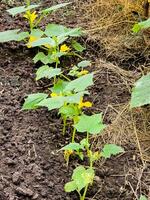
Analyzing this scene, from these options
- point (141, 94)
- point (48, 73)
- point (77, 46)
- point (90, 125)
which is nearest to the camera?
point (141, 94)

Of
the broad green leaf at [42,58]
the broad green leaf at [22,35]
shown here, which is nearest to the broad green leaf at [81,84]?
the broad green leaf at [42,58]

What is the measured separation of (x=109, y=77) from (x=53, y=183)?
815 millimetres

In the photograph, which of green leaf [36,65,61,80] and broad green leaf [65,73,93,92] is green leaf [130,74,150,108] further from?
green leaf [36,65,61,80]

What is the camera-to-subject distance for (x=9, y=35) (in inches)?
94.8

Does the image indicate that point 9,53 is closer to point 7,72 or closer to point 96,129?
point 7,72

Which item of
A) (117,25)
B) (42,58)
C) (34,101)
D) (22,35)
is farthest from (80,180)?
(117,25)

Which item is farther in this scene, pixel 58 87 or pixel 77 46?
pixel 77 46

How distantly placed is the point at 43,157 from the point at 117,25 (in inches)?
49.0

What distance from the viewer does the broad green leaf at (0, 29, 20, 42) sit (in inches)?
93.1

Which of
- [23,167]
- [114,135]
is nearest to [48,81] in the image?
[114,135]

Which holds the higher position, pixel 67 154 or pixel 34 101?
pixel 34 101

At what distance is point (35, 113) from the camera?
2074mm

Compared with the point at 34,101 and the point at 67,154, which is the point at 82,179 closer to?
the point at 67,154

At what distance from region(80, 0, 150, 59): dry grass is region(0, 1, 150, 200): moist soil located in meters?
0.35
